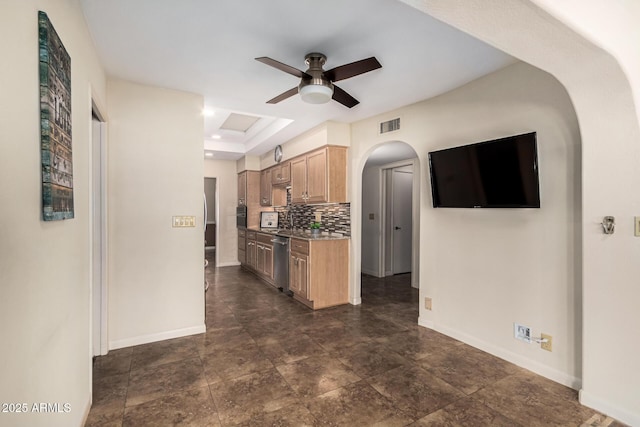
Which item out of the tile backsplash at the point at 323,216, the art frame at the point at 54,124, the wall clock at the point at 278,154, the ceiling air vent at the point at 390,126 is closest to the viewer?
the art frame at the point at 54,124

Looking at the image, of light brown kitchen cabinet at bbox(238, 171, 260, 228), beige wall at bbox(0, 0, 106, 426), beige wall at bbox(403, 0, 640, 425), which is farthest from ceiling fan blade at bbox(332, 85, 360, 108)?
light brown kitchen cabinet at bbox(238, 171, 260, 228)

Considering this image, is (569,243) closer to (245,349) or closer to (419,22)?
(419,22)

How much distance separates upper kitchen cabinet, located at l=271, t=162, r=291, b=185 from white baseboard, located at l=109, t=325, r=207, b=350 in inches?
115

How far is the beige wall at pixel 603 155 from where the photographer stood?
1633 millimetres

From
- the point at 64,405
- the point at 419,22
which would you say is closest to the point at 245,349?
the point at 64,405

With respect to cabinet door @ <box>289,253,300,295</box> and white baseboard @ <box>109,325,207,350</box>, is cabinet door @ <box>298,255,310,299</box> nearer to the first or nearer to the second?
cabinet door @ <box>289,253,300,295</box>

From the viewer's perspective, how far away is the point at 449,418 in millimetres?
1925

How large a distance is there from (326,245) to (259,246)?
1.98 meters

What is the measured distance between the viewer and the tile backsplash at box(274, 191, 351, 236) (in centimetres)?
450

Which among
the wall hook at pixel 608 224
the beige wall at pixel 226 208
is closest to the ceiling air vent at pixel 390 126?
the wall hook at pixel 608 224

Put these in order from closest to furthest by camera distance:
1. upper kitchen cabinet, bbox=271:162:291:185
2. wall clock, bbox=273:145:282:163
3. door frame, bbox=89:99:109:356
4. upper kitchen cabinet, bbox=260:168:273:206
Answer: door frame, bbox=89:99:109:356 < upper kitchen cabinet, bbox=271:162:291:185 < wall clock, bbox=273:145:282:163 < upper kitchen cabinet, bbox=260:168:273:206

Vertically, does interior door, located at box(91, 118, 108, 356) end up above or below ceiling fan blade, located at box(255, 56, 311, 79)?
below

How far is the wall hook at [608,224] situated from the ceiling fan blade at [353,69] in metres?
1.75

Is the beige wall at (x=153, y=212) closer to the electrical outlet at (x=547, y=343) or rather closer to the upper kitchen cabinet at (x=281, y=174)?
the upper kitchen cabinet at (x=281, y=174)
